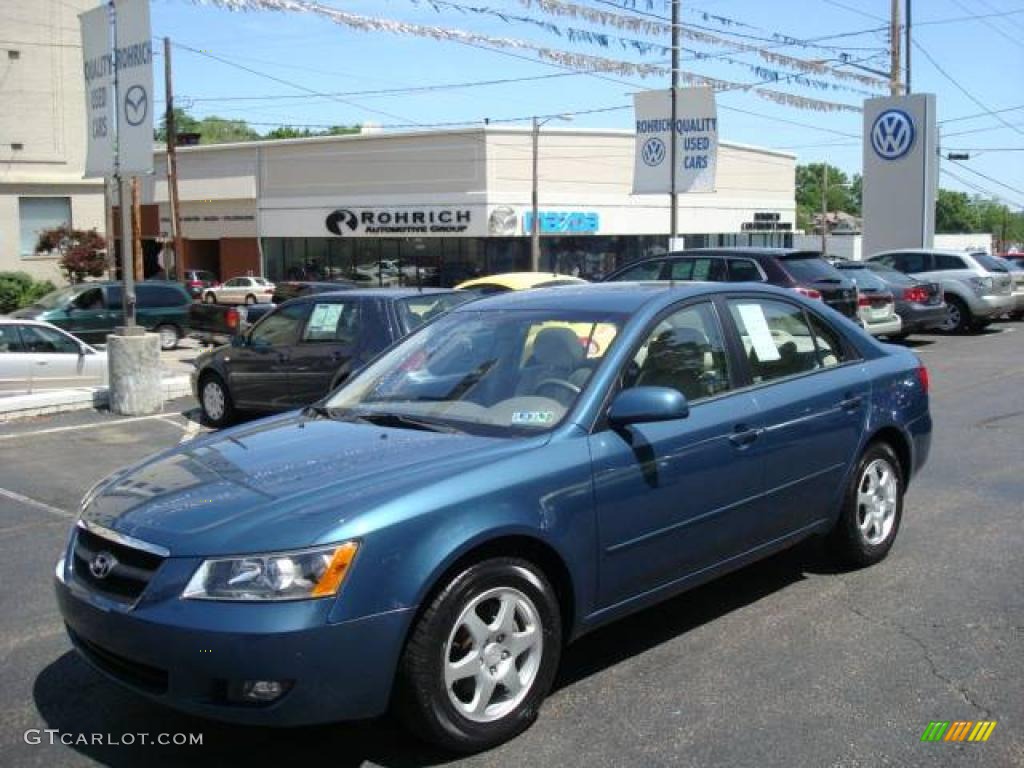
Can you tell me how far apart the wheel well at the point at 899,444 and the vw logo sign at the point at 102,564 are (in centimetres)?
380

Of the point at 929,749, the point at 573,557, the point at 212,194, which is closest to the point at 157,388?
the point at 573,557

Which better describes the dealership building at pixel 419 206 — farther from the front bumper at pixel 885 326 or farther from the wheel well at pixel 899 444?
the wheel well at pixel 899 444

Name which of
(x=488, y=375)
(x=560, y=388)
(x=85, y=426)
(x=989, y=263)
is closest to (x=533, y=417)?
(x=560, y=388)

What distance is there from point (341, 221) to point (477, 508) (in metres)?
48.1

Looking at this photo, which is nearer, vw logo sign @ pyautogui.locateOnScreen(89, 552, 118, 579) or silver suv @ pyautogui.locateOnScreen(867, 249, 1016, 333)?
vw logo sign @ pyautogui.locateOnScreen(89, 552, 118, 579)

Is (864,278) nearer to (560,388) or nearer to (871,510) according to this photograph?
(871,510)

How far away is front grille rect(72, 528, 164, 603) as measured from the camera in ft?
11.3

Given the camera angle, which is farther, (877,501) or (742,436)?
(877,501)

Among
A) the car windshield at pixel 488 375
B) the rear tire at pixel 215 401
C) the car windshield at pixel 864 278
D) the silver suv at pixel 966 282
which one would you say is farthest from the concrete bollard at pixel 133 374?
the silver suv at pixel 966 282

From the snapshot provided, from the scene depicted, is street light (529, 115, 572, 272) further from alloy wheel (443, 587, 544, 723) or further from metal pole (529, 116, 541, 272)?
alloy wheel (443, 587, 544, 723)

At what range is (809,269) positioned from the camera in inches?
573

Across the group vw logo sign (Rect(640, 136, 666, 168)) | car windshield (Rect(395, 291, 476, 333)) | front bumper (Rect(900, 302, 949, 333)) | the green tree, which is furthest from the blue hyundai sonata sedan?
the green tree

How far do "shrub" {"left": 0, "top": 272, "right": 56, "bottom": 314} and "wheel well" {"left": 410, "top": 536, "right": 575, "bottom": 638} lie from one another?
29042 millimetres

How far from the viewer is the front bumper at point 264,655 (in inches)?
125
